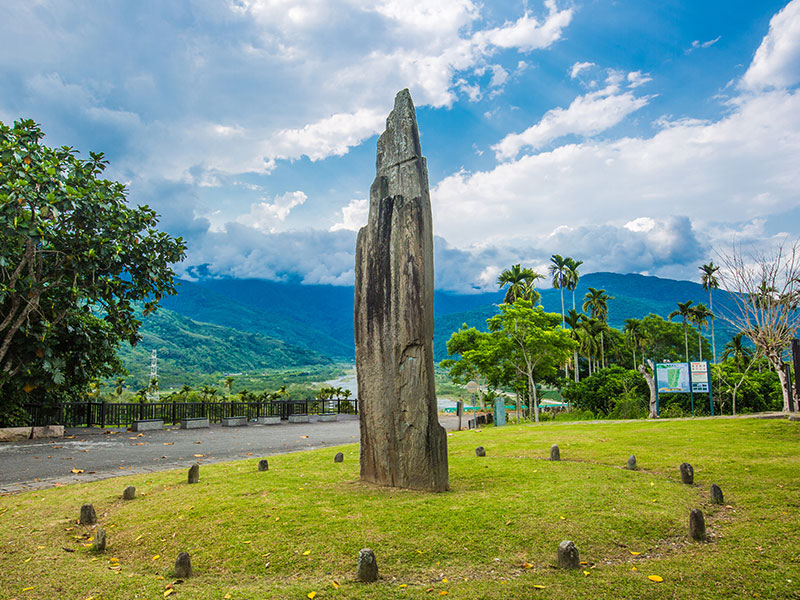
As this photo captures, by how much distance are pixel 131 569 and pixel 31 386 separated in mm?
15925

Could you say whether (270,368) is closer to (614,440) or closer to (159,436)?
(159,436)

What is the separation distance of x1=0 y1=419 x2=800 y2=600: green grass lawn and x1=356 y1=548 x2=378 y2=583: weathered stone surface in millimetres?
112

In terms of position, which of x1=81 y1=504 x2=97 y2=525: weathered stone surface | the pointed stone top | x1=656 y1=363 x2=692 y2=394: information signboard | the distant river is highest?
the pointed stone top

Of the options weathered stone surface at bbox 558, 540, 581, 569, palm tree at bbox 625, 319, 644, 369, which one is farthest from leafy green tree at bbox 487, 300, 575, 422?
weathered stone surface at bbox 558, 540, 581, 569

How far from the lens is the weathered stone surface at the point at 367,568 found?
4.43 metres

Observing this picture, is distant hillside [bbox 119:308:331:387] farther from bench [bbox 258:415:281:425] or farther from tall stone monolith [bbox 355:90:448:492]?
tall stone monolith [bbox 355:90:448:492]

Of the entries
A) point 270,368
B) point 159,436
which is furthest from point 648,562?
point 270,368

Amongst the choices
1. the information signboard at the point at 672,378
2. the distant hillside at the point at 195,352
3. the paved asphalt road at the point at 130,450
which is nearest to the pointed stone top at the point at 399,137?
the paved asphalt road at the point at 130,450

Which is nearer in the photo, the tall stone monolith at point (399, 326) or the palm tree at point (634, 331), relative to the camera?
the tall stone monolith at point (399, 326)

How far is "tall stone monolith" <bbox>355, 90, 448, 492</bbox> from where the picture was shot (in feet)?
24.5

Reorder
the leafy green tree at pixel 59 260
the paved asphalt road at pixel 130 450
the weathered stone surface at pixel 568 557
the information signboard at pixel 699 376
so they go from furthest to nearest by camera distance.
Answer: the information signboard at pixel 699 376
the leafy green tree at pixel 59 260
the paved asphalt road at pixel 130 450
the weathered stone surface at pixel 568 557

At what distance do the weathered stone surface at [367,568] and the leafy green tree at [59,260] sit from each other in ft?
44.7

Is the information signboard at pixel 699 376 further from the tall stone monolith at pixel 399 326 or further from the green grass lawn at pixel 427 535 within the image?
the tall stone monolith at pixel 399 326

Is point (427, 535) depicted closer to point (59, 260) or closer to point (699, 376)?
point (59, 260)
